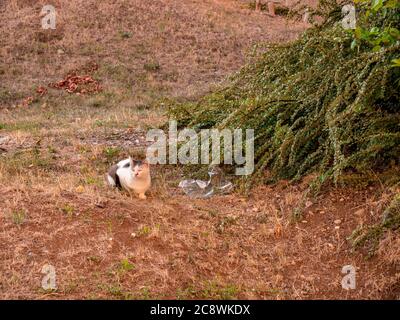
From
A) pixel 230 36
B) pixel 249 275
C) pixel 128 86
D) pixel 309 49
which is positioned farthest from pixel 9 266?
pixel 230 36

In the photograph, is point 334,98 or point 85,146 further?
point 85,146

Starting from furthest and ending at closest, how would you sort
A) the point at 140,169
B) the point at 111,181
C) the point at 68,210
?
1. the point at 111,181
2. the point at 140,169
3. the point at 68,210

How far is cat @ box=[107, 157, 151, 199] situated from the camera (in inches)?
250

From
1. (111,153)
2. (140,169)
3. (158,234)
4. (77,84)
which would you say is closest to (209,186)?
(140,169)

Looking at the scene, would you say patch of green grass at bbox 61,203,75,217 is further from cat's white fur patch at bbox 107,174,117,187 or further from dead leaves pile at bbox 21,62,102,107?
dead leaves pile at bbox 21,62,102,107

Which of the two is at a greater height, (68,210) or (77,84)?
(77,84)

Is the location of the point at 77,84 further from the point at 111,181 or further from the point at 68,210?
the point at 68,210

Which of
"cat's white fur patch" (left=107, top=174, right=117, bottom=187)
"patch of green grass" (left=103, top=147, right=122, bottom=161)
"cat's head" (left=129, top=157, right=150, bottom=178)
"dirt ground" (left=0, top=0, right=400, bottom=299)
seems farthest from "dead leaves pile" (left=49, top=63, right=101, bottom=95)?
"cat's head" (left=129, top=157, right=150, bottom=178)

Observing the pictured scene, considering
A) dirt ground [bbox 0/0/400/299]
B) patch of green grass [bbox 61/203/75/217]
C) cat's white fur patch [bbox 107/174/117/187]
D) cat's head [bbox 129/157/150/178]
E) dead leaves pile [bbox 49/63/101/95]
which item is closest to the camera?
dirt ground [bbox 0/0/400/299]

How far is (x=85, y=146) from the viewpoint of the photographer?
9.10 metres

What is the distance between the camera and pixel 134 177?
20.8ft
